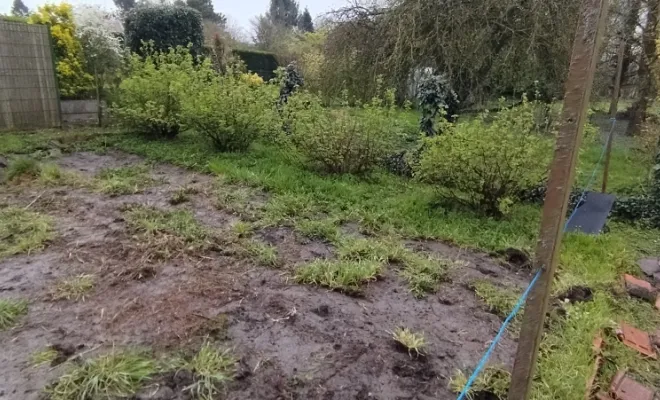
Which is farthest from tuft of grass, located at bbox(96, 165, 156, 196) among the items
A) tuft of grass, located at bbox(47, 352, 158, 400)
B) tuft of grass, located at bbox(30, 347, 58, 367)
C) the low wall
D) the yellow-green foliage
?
the yellow-green foliage

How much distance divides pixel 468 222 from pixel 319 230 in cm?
147

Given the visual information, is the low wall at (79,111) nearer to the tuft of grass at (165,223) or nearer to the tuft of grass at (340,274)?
the tuft of grass at (165,223)

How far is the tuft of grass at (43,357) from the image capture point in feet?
5.90

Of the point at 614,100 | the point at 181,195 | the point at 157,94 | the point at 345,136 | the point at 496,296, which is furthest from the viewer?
the point at 157,94

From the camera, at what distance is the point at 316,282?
8.67 feet

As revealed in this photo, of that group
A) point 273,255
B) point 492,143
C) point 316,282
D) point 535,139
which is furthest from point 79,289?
point 535,139

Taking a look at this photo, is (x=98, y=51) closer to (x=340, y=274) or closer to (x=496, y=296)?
(x=340, y=274)

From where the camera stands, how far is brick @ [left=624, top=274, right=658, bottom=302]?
3.01 meters

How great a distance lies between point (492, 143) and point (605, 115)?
292 inches

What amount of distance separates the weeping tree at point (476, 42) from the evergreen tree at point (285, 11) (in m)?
23.2

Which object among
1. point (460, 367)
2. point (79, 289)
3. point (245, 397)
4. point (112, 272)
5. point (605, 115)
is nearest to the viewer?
point (245, 397)

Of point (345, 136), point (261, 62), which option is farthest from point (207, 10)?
point (345, 136)

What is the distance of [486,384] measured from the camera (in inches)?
73.3

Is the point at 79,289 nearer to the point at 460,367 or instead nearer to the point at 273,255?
the point at 273,255
